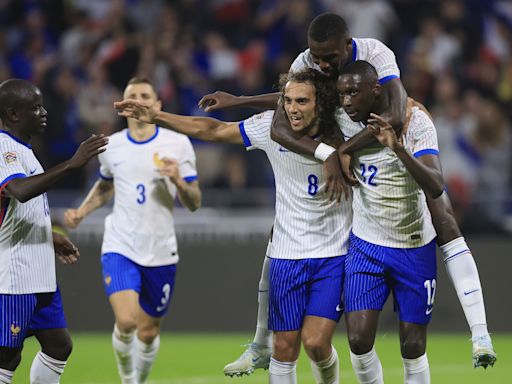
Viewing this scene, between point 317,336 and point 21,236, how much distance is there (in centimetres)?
205

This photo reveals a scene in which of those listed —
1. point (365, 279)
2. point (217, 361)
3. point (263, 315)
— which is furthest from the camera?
point (217, 361)

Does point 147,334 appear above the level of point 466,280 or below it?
below

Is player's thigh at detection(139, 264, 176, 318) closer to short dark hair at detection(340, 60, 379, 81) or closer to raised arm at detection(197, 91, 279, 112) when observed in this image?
raised arm at detection(197, 91, 279, 112)

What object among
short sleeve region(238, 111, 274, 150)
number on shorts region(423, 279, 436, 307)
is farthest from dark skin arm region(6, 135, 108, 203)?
number on shorts region(423, 279, 436, 307)

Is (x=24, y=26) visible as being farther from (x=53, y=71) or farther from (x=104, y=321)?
(x=104, y=321)

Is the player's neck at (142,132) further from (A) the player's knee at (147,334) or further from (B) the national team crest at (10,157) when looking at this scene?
(B) the national team crest at (10,157)

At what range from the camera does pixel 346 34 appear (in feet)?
22.1

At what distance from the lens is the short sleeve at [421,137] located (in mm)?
6754

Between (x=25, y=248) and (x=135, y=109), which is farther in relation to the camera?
(x=135, y=109)

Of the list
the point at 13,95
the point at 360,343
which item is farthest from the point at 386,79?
the point at 13,95

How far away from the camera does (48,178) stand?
6426 mm

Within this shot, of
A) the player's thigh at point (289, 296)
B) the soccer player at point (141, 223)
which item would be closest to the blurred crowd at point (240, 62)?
the soccer player at point (141, 223)

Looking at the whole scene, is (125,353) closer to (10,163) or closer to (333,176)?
(10,163)

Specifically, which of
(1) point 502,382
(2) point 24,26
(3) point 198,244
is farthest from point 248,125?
(2) point 24,26
